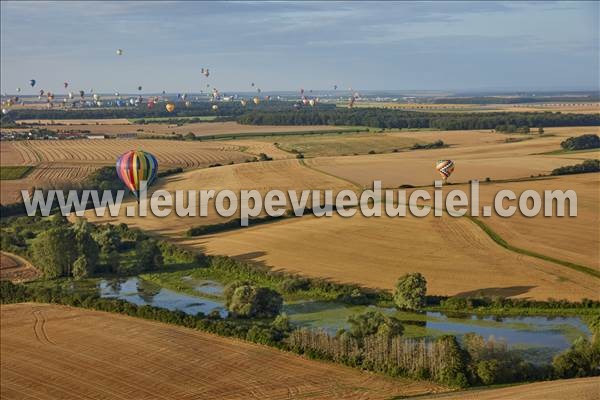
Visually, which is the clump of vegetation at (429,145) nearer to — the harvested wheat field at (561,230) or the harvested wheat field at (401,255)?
the harvested wheat field at (561,230)

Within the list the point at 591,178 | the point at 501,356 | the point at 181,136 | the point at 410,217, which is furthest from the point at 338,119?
the point at 501,356

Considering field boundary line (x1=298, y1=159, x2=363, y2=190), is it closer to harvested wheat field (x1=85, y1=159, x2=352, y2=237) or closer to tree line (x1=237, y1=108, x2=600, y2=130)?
harvested wheat field (x1=85, y1=159, x2=352, y2=237)

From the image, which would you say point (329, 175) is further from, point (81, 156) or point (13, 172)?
point (81, 156)

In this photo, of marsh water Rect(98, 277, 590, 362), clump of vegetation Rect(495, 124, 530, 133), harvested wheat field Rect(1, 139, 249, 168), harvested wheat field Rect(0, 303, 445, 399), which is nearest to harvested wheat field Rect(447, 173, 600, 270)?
marsh water Rect(98, 277, 590, 362)

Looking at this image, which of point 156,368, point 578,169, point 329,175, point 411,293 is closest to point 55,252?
point 156,368

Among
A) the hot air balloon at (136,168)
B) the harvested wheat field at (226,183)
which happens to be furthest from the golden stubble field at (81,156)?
the hot air balloon at (136,168)

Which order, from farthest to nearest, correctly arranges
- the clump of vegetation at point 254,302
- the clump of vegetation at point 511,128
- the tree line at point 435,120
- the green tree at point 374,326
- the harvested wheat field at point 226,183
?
1. the tree line at point 435,120
2. the clump of vegetation at point 511,128
3. the harvested wheat field at point 226,183
4. the clump of vegetation at point 254,302
5. the green tree at point 374,326
